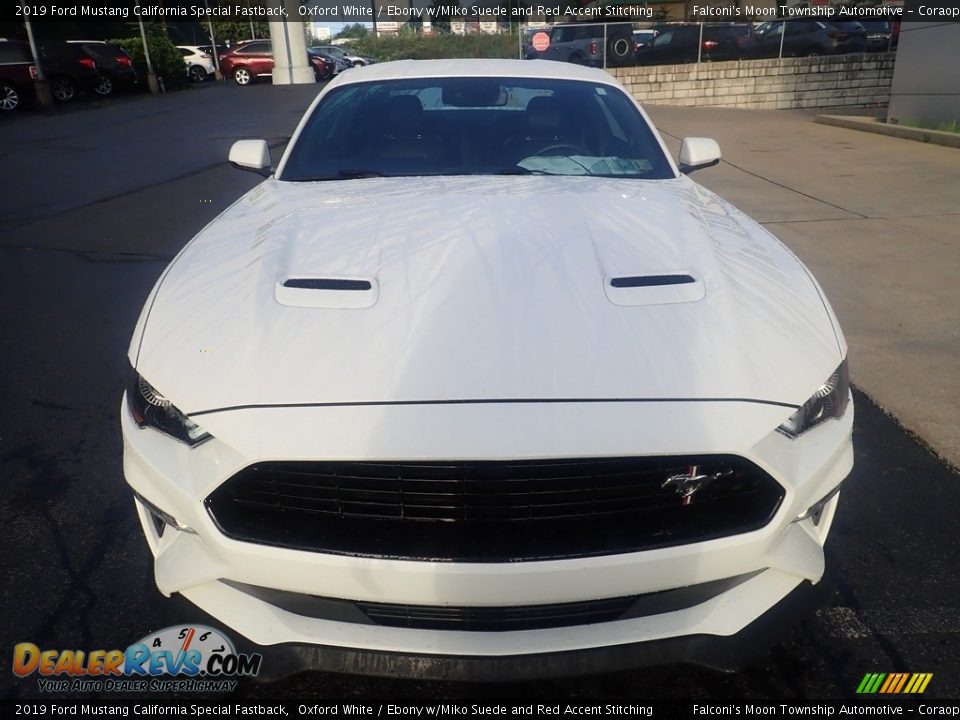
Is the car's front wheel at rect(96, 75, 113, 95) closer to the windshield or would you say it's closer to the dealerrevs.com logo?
the windshield

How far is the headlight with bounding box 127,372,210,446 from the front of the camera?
1.71 metres

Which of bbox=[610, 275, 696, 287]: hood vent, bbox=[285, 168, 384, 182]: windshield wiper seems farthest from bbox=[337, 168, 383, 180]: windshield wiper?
bbox=[610, 275, 696, 287]: hood vent

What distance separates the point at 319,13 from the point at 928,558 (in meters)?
26.8

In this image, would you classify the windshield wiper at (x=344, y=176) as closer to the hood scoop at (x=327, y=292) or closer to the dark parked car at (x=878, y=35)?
the hood scoop at (x=327, y=292)

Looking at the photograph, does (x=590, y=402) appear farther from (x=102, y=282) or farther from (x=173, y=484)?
(x=102, y=282)

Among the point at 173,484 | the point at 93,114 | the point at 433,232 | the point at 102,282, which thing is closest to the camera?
the point at 173,484

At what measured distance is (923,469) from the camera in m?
2.93

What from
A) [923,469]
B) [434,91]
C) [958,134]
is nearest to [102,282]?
[434,91]

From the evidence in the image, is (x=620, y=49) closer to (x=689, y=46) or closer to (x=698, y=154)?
(x=689, y=46)

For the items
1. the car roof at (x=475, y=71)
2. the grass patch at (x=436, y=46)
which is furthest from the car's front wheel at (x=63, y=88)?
the car roof at (x=475, y=71)

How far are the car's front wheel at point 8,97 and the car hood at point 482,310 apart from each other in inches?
759

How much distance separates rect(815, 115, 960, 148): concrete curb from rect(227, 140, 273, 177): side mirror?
10.4 meters

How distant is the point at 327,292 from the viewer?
1960 mm

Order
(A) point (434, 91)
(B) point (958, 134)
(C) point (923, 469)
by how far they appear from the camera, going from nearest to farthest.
A: (C) point (923, 469), (A) point (434, 91), (B) point (958, 134)
